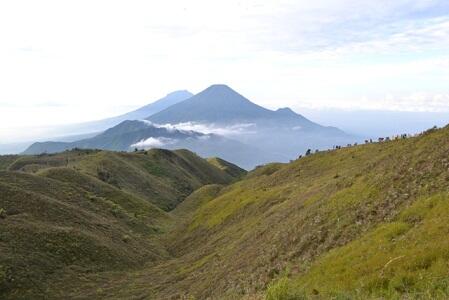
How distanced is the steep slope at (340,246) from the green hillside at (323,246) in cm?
8

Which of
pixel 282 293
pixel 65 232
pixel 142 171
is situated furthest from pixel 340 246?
pixel 142 171

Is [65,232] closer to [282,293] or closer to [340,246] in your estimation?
[340,246]

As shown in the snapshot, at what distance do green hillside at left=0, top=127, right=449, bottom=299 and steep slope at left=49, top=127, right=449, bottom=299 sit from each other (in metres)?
0.08

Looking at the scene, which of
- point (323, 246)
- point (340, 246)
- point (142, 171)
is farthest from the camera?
point (142, 171)

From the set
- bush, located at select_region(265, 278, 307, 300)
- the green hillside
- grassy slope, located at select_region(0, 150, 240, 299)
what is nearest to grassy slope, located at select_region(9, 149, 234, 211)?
grassy slope, located at select_region(0, 150, 240, 299)

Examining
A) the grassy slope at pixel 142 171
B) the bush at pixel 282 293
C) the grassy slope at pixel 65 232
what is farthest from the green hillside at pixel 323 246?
the grassy slope at pixel 142 171

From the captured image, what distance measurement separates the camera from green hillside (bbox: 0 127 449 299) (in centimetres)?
1928

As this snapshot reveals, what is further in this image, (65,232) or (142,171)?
(142,171)

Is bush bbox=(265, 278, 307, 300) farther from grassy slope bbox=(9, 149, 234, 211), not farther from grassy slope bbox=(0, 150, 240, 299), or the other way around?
grassy slope bbox=(9, 149, 234, 211)

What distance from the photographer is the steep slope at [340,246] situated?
19.0 metres

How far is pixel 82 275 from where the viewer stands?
4841cm

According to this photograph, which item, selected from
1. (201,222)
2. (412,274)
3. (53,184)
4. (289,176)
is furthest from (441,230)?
(53,184)

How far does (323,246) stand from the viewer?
27938 mm

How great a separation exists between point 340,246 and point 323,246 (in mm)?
1580
